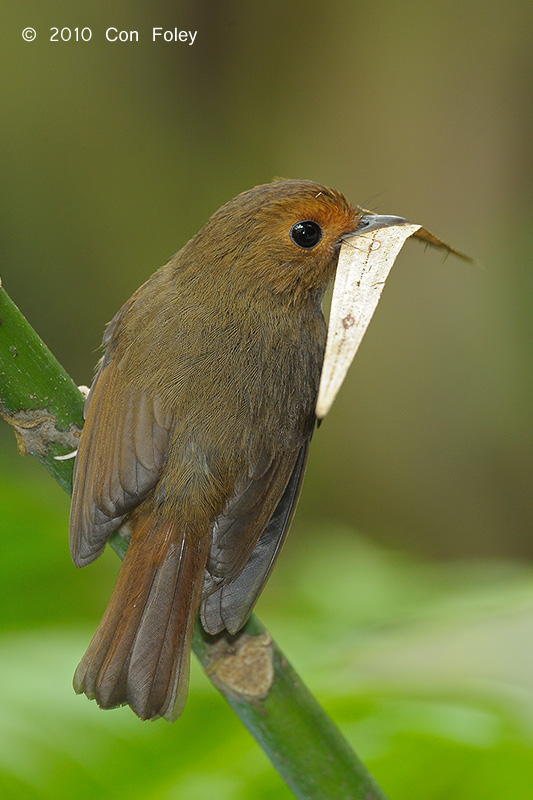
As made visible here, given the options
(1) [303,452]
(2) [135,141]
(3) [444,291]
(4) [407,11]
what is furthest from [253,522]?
(2) [135,141]

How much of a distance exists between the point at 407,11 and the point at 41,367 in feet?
11.5

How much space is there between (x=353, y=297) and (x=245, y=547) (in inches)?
29.6

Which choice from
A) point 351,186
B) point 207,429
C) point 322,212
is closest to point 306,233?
point 322,212

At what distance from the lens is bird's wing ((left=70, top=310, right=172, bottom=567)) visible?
154 cm

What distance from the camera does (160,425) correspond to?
1650 mm

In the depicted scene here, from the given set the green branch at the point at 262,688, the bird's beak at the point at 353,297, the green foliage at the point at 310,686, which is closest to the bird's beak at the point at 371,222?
the bird's beak at the point at 353,297

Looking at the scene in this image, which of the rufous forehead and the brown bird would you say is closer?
the brown bird

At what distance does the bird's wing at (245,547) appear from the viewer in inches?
60.2

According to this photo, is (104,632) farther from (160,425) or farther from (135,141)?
(135,141)

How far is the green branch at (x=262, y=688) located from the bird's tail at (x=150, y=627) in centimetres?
9

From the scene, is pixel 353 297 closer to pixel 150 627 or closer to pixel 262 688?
pixel 262 688

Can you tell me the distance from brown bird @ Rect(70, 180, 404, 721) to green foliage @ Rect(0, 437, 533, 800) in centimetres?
20

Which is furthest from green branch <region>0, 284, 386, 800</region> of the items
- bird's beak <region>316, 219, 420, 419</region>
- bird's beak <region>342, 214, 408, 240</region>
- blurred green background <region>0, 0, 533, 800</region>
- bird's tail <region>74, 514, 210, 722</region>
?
blurred green background <region>0, 0, 533, 800</region>

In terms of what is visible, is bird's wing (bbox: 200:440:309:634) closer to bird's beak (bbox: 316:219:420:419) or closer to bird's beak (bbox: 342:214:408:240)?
bird's beak (bbox: 342:214:408:240)
